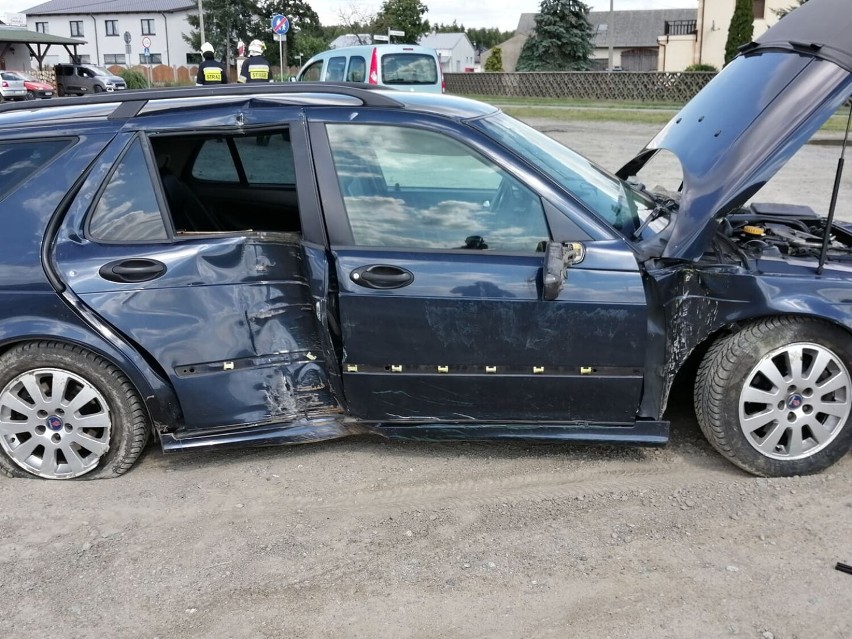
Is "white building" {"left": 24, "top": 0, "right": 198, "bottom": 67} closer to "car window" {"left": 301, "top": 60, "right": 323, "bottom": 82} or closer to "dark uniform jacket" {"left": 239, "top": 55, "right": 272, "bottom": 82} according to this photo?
"car window" {"left": 301, "top": 60, "right": 323, "bottom": 82}

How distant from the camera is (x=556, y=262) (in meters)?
3.46

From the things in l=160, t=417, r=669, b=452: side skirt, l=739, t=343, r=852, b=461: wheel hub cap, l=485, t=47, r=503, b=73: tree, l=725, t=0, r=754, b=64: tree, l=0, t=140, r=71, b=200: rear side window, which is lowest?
l=160, t=417, r=669, b=452: side skirt

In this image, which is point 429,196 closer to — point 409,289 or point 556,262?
point 409,289

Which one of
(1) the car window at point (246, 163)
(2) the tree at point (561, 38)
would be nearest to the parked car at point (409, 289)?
(1) the car window at point (246, 163)

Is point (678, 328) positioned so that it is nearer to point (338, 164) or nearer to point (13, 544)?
point (338, 164)

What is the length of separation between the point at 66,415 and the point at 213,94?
5.36ft

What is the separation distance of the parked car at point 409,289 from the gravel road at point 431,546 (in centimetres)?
23

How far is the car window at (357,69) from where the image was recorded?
1558cm

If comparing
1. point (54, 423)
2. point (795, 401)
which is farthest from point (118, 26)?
point (795, 401)

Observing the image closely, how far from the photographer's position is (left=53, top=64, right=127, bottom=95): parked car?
38688 mm

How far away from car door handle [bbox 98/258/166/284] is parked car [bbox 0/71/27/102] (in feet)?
118

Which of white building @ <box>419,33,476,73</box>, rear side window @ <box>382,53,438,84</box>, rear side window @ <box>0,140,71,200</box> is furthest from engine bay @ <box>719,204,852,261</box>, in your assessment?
white building @ <box>419,33,476,73</box>

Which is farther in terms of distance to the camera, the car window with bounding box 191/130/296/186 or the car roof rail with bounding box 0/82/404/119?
the car window with bounding box 191/130/296/186

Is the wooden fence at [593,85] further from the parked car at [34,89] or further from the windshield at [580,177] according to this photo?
the windshield at [580,177]
